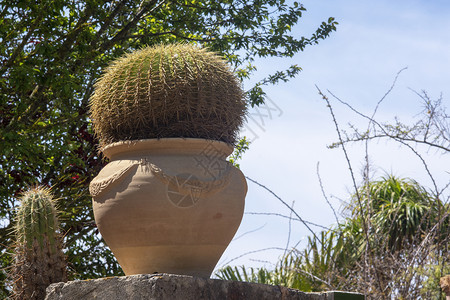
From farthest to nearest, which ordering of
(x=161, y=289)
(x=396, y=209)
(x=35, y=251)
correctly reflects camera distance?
(x=396, y=209) < (x=35, y=251) < (x=161, y=289)

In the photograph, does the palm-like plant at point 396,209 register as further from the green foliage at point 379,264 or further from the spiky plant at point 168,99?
the spiky plant at point 168,99

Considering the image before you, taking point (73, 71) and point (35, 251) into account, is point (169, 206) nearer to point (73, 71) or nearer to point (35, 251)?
point (35, 251)

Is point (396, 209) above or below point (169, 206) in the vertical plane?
above

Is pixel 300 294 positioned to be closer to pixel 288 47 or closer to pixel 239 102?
pixel 239 102

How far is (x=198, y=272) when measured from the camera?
3.81 meters

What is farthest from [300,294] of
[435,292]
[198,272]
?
[435,292]

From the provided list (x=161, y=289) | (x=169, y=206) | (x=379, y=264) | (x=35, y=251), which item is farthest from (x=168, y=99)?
(x=379, y=264)

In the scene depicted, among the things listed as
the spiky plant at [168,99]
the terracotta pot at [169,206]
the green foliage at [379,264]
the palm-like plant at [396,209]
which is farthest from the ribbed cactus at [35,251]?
the palm-like plant at [396,209]

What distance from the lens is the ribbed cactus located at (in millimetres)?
4227

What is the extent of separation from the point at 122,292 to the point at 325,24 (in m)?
6.11

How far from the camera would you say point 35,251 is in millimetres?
4238

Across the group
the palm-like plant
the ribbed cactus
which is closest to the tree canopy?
the ribbed cactus

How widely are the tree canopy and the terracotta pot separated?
2170mm

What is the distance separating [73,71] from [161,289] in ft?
15.2
